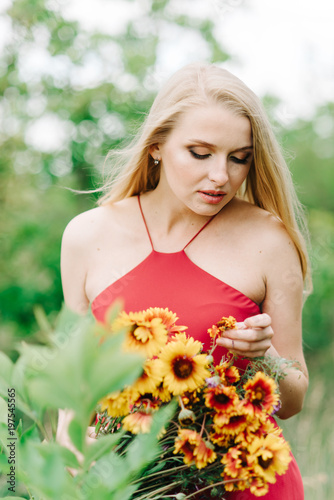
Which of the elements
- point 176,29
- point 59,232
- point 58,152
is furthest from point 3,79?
point 176,29

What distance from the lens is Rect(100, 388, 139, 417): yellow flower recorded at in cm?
76

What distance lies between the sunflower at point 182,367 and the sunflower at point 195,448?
0.22ft

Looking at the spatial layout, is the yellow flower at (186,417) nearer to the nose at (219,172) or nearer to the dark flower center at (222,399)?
the dark flower center at (222,399)

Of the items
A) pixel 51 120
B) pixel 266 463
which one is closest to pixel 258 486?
pixel 266 463

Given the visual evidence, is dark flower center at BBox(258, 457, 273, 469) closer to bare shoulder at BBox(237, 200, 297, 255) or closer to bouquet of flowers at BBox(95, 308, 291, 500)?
bouquet of flowers at BBox(95, 308, 291, 500)

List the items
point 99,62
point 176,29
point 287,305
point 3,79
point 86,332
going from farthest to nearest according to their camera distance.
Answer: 1. point 176,29
2. point 99,62
3. point 3,79
4. point 287,305
5. point 86,332

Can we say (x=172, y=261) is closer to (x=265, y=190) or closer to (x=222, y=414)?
(x=265, y=190)

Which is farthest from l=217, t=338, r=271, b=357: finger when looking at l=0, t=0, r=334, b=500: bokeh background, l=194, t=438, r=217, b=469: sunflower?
l=0, t=0, r=334, b=500: bokeh background

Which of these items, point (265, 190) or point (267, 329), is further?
point (265, 190)

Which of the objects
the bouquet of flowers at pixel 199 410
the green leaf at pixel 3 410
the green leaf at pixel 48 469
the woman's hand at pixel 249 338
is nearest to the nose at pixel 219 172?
the woman's hand at pixel 249 338

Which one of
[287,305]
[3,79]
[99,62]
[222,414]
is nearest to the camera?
[222,414]

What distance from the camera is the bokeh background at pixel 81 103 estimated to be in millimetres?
4309

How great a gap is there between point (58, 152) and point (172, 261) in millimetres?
3684

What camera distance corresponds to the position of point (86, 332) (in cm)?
48
